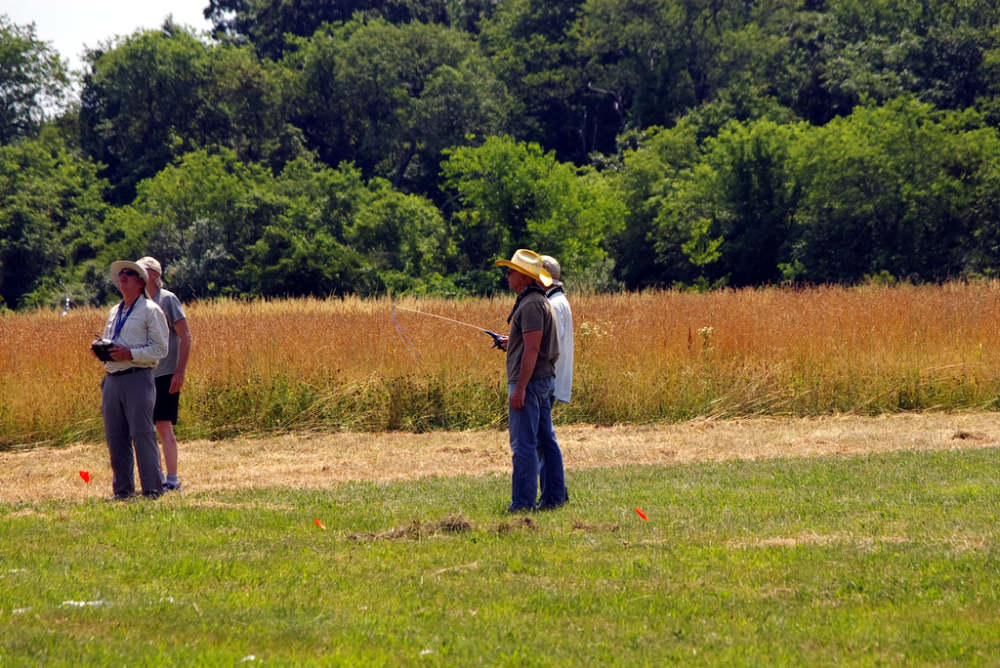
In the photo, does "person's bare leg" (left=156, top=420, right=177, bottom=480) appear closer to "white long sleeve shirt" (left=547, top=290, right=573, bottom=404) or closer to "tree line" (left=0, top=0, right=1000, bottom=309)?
"white long sleeve shirt" (left=547, top=290, right=573, bottom=404)

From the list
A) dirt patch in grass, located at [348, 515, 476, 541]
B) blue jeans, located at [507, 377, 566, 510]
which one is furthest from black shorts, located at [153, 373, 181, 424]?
blue jeans, located at [507, 377, 566, 510]

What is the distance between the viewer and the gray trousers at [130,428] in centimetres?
746

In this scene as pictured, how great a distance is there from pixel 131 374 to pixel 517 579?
3.69 m

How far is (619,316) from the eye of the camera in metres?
A: 14.2

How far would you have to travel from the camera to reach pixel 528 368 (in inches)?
261

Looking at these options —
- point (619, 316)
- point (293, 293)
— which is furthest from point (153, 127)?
point (619, 316)

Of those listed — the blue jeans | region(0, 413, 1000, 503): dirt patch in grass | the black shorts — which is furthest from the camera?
region(0, 413, 1000, 503): dirt patch in grass

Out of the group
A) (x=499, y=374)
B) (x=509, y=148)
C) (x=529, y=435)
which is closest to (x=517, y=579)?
(x=529, y=435)

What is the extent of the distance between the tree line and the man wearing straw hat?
2874 cm

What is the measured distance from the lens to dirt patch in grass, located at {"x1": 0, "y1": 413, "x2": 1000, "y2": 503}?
901 centimetres

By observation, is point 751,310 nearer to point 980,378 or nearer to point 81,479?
point 980,378

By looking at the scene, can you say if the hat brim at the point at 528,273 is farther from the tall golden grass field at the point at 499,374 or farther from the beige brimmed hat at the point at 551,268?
the tall golden grass field at the point at 499,374

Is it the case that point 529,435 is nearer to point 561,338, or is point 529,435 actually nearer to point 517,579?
point 561,338

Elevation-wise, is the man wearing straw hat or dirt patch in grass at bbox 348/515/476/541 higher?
the man wearing straw hat
